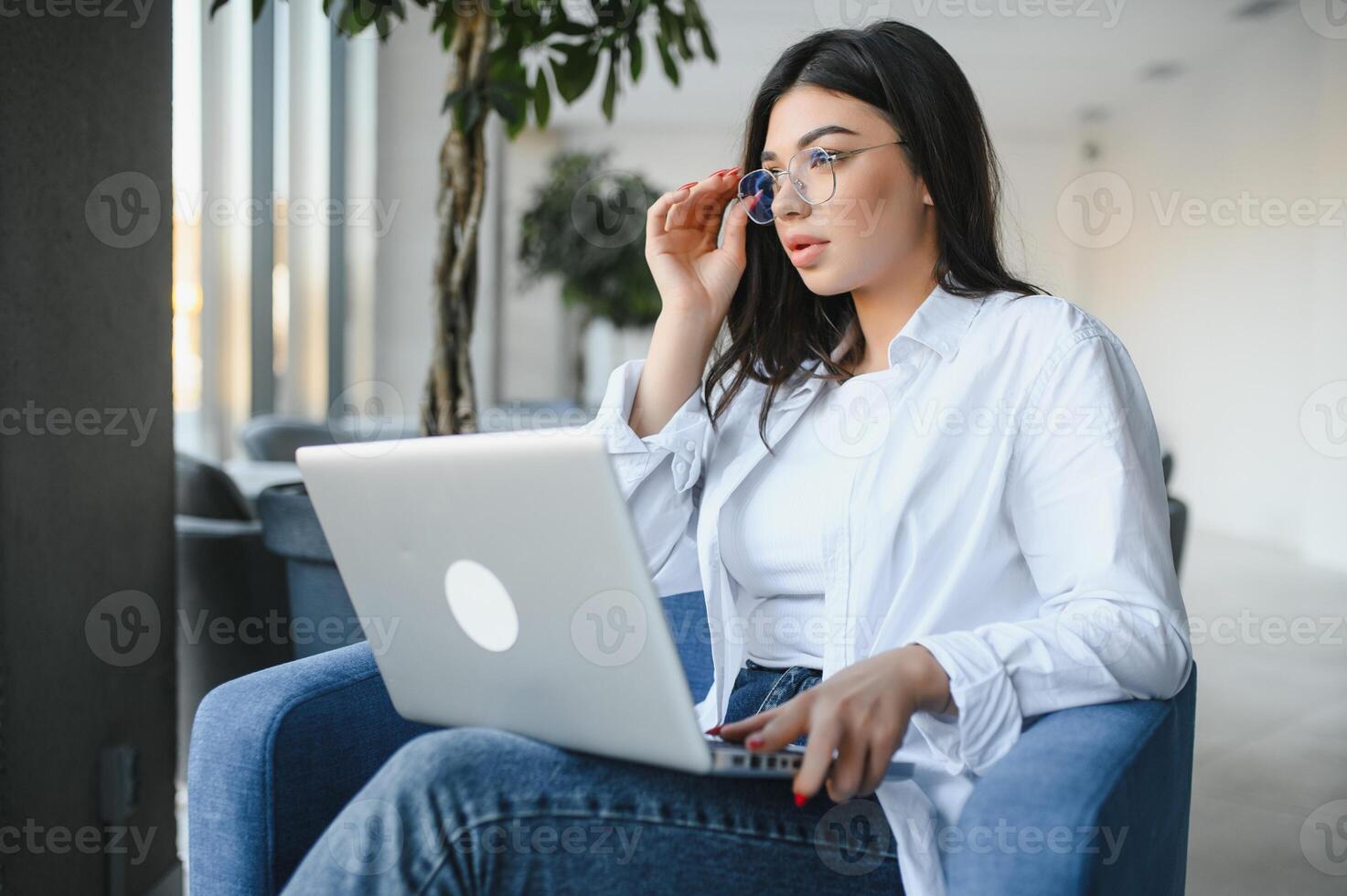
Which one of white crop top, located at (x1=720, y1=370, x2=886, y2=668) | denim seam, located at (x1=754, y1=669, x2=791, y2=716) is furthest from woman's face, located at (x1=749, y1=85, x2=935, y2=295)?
denim seam, located at (x1=754, y1=669, x2=791, y2=716)

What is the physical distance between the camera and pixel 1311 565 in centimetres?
668

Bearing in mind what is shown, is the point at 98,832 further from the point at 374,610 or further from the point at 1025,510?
the point at 1025,510

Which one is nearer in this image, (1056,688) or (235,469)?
(1056,688)

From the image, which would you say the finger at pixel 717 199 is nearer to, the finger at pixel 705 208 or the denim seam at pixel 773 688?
the finger at pixel 705 208

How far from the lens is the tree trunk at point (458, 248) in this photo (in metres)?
2.29

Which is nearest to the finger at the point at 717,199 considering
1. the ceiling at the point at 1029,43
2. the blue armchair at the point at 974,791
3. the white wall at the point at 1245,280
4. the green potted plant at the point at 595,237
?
the blue armchair at the point at 974,791

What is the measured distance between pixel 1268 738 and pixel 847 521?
257 cm

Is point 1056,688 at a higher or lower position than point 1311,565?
higher

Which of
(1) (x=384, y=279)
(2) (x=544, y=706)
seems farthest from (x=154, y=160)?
(1) (x=384, y=279)

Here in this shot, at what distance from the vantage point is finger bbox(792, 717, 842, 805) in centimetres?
92

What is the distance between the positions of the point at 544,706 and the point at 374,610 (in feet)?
0.71

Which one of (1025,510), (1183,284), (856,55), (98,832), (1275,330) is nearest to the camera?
(1025,510)

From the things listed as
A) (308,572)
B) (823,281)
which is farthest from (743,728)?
(308,572)

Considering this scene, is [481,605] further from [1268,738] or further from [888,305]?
[1268,738]
